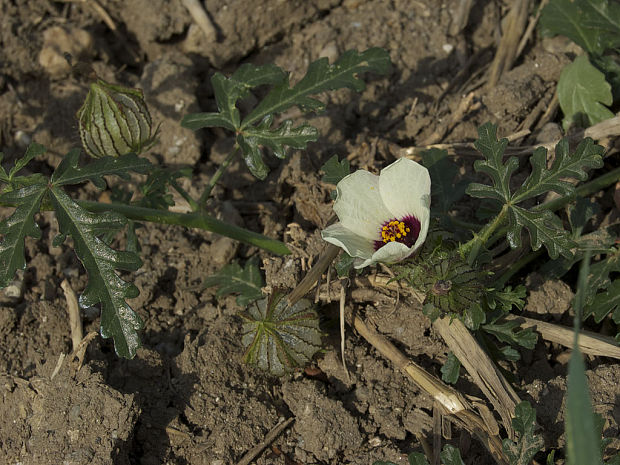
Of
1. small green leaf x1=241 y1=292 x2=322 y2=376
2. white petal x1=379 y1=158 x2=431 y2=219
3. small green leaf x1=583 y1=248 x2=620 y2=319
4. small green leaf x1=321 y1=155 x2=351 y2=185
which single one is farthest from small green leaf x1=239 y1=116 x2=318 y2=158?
small green leaf x1=583 y1=248 x2=620 y2=319

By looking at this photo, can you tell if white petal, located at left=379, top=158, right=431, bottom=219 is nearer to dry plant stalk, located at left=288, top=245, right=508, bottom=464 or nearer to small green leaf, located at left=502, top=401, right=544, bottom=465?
dry plant stalk, located at left=288, top=245, right=508, bottom=464

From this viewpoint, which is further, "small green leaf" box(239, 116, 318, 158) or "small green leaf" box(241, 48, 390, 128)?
"small green leaf" box(241, 48, 390, 128)

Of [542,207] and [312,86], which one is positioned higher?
[312,86]

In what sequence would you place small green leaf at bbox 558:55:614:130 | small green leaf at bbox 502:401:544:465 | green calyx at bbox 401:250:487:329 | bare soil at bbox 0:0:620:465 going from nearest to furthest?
small green leaf at bbox 502:401:544:465, green calyx at bbox 401:250:487:329, bare soil at bbox 0:0:620:465, small green leaf at bbox 558:55:614:130

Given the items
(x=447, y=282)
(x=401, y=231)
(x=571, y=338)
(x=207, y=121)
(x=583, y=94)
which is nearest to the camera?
(x=447, y=282)

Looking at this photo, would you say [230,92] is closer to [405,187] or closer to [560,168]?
[405,187]

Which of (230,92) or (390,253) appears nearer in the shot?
(390,253)

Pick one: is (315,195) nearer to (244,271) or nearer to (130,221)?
(244,271)

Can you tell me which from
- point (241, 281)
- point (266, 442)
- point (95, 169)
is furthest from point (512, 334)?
point (95, 169)
